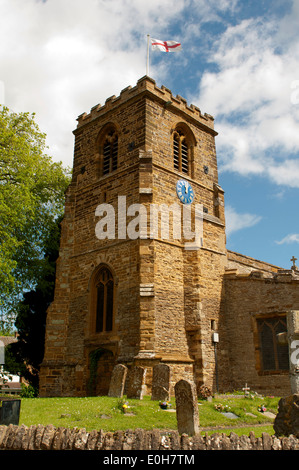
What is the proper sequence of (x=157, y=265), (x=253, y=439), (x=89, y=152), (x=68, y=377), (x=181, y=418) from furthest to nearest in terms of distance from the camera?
(x=89, y=152)
(x=68, y=377)
(x=157, y=265)
(x=181, y=418)
(x=253, y=439)

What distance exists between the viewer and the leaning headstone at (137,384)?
1219cm

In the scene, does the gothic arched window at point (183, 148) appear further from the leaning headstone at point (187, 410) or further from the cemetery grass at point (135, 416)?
the leaning headstone at point (187, 410)

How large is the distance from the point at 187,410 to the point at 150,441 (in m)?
3.41

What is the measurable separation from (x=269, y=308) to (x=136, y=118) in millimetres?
10225

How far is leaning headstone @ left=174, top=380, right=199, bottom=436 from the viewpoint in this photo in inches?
343

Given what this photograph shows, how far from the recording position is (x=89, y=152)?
20.9m

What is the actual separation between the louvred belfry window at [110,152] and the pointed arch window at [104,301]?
16.9 ft

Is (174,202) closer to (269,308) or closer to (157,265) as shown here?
(157,265)

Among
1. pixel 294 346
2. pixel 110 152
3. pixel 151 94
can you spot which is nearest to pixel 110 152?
pixel 110 152

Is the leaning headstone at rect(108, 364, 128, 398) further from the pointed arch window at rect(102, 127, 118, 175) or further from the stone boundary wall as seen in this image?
the pointed arch window at rect(102, 127, 118, 175)

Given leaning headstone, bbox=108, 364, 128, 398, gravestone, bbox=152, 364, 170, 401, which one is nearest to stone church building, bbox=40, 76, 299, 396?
leaning headstone, bbox=108, 364, 128, 398

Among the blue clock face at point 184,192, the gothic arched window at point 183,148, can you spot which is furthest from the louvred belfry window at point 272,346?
the gothic arched window at point 183,148

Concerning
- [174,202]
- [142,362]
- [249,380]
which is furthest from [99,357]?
[174,202]

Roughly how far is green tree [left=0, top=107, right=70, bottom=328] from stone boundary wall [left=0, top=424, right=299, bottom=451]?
32.7 feet
